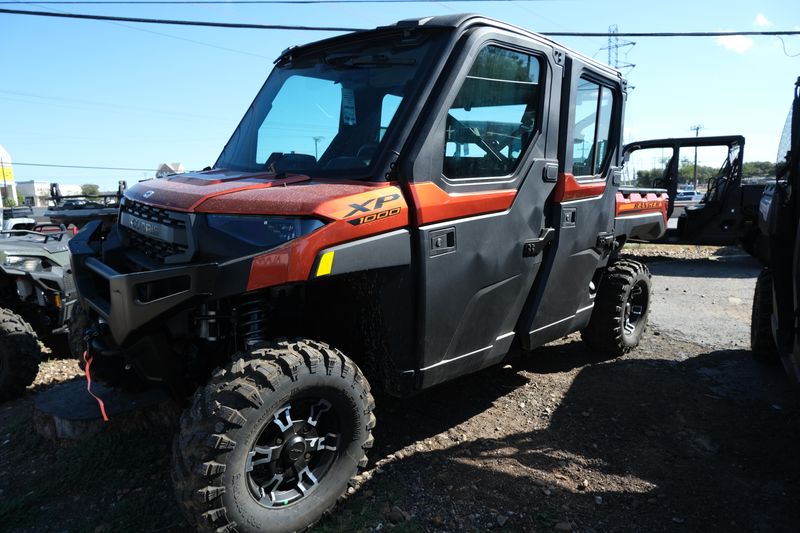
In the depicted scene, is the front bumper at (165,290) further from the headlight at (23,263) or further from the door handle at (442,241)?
the headlight at (23,263)

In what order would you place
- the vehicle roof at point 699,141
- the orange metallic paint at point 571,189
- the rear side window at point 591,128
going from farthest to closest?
the vehicle roof at point 699,141
the rear side window at point 591,128
the orange metallic paint at point 571,189

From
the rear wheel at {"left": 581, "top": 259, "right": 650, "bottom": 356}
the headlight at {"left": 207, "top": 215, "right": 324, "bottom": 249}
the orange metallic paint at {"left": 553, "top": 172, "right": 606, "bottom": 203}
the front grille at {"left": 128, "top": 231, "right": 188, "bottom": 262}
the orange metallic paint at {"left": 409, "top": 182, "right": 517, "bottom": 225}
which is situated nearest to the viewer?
the headlight at {"left": 207, "top": 215, "right": 324, "bottom": 249}

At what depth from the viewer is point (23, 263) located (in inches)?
201

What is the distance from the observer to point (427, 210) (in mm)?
2855

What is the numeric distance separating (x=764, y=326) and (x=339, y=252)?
434 centimetres

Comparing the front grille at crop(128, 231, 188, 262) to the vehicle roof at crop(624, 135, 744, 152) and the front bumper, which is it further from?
the vehicle roof at crop(624, 135, 744, 152)

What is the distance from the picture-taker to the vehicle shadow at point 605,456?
2916 mm

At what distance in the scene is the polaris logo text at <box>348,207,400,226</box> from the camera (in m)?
2.59

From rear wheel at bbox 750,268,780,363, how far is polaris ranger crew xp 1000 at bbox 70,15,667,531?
87.3 inches

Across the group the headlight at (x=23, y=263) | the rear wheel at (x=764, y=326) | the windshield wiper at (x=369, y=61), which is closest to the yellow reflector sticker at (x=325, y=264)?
the windshield wiper at (x=369, y=61)

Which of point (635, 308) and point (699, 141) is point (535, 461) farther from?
point (699, 141)

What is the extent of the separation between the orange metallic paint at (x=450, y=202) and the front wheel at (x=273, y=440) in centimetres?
85

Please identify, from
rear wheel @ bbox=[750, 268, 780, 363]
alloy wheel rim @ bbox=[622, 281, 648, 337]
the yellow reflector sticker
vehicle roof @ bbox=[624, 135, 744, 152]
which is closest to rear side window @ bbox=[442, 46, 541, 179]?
the yellow reflector sticker

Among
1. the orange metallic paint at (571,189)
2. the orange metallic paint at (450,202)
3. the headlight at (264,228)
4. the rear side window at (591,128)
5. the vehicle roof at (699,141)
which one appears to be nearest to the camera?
the headlight at (264,228)
